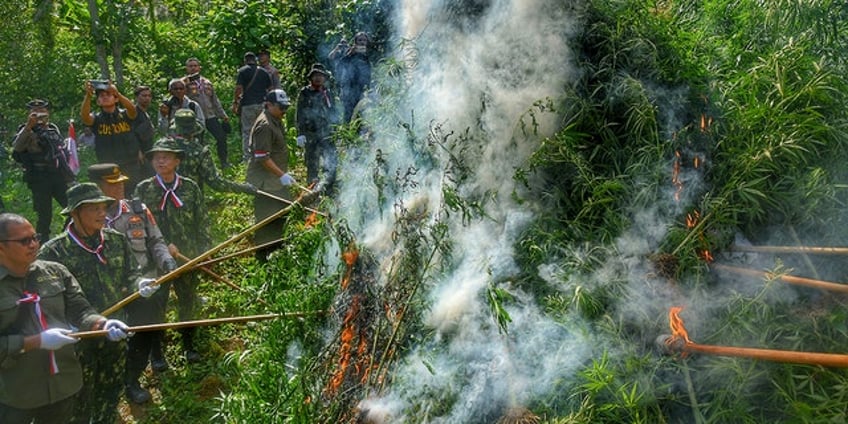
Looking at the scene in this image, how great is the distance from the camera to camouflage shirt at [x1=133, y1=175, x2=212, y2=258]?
19.4 feet

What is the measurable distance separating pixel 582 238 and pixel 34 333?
3.42m

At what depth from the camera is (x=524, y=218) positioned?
410 centimetres

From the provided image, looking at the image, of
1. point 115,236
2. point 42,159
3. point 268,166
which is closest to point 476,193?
point 115,236

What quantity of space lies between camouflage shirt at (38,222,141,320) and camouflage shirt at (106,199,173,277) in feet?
0.75

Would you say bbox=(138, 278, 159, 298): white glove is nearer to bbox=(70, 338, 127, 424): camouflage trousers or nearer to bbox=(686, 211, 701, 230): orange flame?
bbox=(70, 338, 127, 424): camouflage trousers

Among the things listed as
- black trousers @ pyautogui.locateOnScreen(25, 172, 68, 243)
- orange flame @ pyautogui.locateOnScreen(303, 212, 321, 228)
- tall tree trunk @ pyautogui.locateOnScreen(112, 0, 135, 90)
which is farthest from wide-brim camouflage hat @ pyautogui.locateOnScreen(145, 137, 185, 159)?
tall tree trunk @ pyautogui.locateOnScreen(112, 0, 135, 90)

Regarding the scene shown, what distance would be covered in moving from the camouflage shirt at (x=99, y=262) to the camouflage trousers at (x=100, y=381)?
1.10 ft

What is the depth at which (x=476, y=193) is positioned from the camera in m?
4.31

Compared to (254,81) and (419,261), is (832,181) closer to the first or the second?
(419,261)

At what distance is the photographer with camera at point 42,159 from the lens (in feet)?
24.0

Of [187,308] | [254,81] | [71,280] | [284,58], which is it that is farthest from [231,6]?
[71,280]

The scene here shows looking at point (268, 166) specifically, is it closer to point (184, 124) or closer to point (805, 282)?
point (184, 124)

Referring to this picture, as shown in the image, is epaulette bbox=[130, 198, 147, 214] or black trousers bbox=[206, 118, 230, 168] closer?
epaulette bbox=[130, 198, 147, 214]

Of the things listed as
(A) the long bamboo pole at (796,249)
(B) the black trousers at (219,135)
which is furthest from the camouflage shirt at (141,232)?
(B) the black trousers at (219,135)
